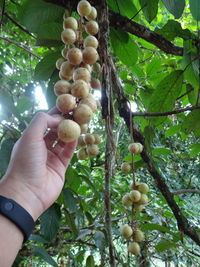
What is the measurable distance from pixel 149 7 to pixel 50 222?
848 millimetres

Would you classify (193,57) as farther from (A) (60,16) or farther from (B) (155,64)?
(A) (60,16)

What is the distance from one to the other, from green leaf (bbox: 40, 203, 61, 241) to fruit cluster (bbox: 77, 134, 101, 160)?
0.45 meters

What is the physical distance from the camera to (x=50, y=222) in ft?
3.40

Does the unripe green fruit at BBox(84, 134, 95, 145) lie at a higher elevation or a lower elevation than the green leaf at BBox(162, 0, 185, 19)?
lower

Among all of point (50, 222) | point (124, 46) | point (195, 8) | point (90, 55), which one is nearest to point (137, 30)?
point (124, 46)

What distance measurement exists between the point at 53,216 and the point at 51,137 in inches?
17.9

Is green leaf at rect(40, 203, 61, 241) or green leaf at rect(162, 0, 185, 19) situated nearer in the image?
green leaf at rect(162, 0, 185, 19)

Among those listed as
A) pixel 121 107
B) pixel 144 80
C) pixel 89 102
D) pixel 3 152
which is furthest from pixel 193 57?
pixel 3 152

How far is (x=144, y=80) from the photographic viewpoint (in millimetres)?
1366

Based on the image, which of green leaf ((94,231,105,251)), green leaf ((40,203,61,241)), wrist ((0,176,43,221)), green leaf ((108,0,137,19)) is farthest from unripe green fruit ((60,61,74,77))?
green leaf ((94,231,105,251))

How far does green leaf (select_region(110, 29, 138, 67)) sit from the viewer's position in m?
0.95

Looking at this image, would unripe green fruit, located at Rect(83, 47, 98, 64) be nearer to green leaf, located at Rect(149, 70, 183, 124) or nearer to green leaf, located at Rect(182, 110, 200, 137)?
green leaf, located at Rect(149, 70, 183, 124)

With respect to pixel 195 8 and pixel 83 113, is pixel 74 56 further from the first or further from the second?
pixel 195 8

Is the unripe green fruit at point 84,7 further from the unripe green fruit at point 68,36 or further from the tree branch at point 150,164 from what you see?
the tree branch at point 150,164
